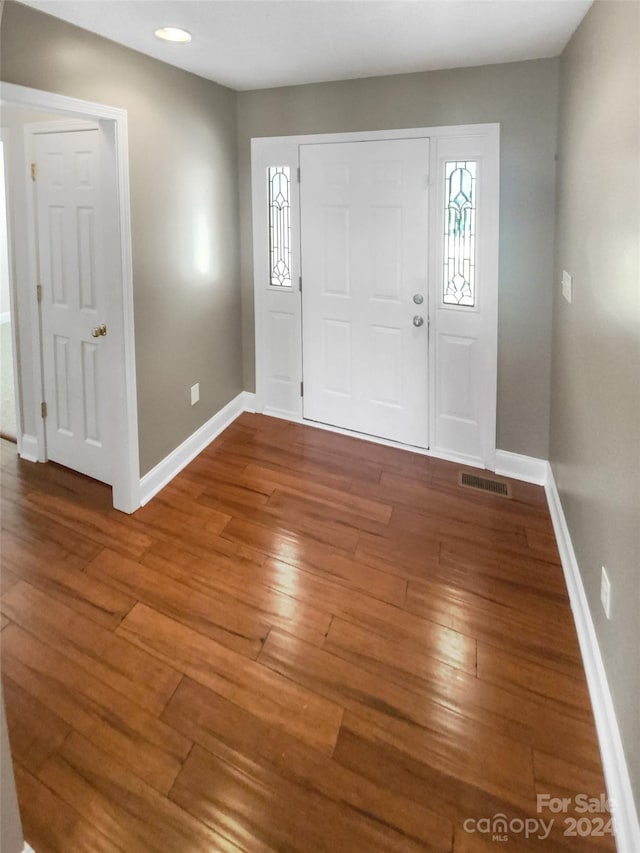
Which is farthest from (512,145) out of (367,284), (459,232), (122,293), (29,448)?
(29,448)

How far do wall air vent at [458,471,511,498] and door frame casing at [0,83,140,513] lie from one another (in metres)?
1.91

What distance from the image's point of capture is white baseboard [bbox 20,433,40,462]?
3534mm

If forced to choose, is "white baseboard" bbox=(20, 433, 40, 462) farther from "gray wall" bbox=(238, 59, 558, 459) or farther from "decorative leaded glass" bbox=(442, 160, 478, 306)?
"decorative leaded glass" bbox=(442, 160, 478, 306)

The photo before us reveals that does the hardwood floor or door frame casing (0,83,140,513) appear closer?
the hardwood floor

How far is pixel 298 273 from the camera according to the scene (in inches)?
154

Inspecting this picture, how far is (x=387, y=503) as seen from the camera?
3162mm

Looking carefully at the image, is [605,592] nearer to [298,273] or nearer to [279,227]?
[298,273]

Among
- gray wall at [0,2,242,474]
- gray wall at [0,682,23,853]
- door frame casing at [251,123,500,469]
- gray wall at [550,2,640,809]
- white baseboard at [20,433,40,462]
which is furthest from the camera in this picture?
white baseboard at [20,433,40,462]

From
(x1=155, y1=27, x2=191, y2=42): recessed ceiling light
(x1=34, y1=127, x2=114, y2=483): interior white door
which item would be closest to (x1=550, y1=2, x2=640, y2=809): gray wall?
(x1=155, y1=27, x2=191, y2=42): recessed ceiling light

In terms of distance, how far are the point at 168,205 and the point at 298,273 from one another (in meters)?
1.06

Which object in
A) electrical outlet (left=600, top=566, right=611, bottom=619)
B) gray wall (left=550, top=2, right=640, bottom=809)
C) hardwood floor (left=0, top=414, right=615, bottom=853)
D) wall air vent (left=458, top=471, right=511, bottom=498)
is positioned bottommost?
hardwood floor (left=0, top=414, right=615, bottom=853)

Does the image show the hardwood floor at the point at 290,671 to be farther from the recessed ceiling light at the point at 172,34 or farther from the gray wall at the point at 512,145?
the recessed ceiling light at the point at 172,34

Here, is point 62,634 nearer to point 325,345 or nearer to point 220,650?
point 220,650

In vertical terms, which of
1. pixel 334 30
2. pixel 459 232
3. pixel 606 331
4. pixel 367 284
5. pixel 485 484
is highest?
pixel 334 30
